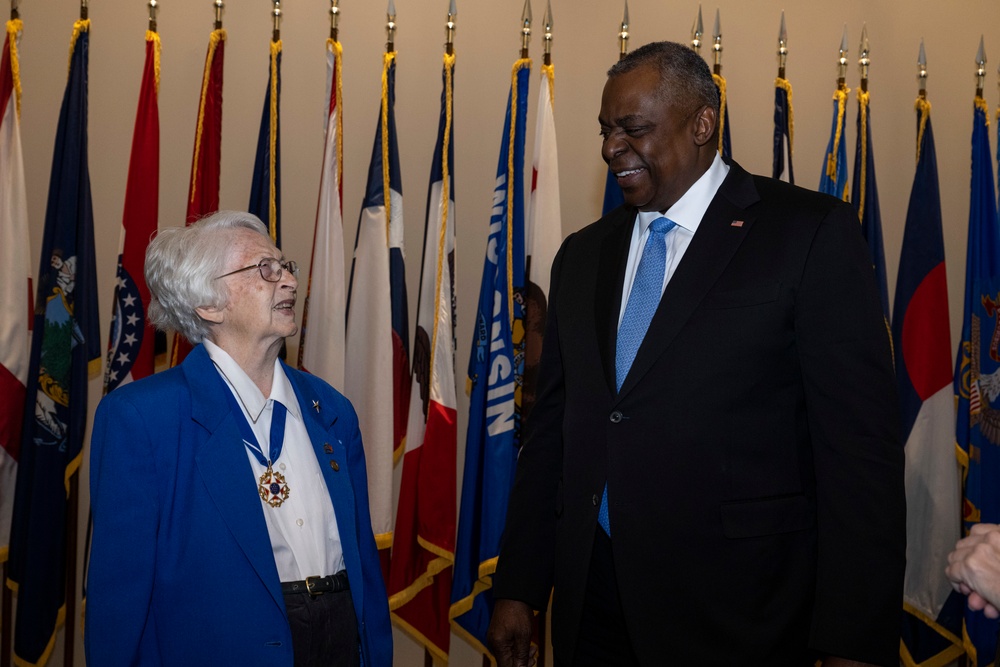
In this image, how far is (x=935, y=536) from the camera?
3484 millimetres

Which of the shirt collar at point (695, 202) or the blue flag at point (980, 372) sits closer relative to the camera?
the shirt collar at point (695, 202)

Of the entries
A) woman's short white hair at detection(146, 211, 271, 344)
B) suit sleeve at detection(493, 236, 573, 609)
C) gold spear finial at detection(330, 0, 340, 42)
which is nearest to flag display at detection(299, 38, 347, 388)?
gold spear finial at detection(330, 0, 340, 42)

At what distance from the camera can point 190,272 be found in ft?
7.02

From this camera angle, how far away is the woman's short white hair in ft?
6.99

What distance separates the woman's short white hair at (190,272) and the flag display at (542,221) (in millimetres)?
1453

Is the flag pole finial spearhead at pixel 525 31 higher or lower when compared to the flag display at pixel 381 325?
higher

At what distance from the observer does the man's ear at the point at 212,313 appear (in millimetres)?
2143

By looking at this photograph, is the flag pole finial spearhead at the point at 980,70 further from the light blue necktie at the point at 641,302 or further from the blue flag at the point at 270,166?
the blue flag at the point at 270,166

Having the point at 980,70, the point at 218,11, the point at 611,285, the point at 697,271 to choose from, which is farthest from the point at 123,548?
the point at 980,70

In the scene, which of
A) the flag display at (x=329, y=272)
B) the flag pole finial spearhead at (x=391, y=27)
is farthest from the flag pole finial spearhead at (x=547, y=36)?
the flag display at (x=329, y=272)

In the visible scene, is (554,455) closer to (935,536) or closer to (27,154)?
(935,536)

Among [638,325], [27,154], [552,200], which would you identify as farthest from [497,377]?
[27,154]

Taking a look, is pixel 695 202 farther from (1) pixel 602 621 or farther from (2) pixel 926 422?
(2) pixel 926 422

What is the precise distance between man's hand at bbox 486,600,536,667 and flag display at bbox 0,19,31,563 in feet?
6.62
